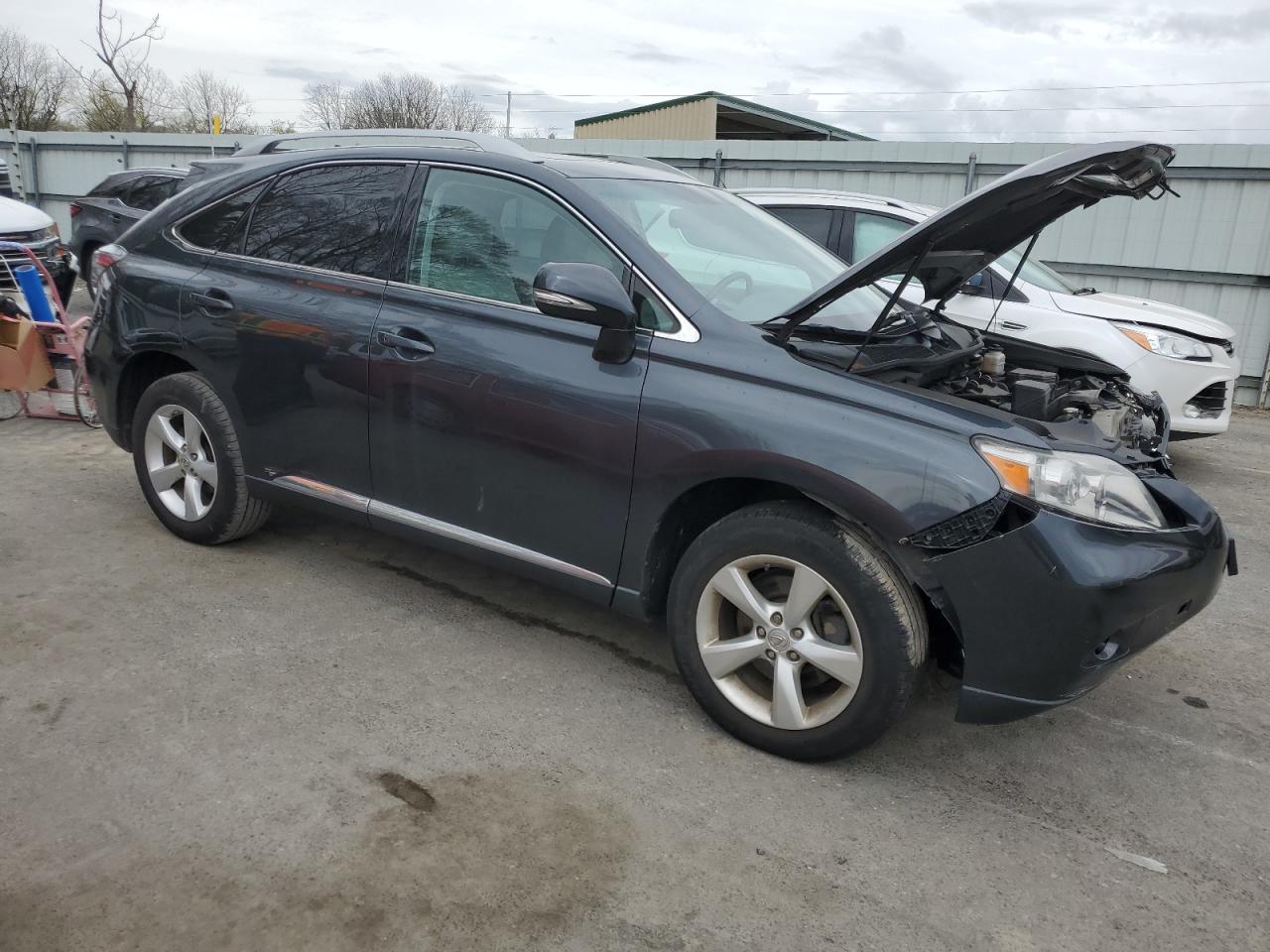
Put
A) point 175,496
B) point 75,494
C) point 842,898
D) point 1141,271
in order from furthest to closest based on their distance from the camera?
point 1141,271 < point 75,494 < point 175,496 < point 842,898

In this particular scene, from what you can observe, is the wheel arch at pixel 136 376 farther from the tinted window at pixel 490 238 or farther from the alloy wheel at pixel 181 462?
the tinted window at pixel 490 238

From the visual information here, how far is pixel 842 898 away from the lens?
238 centimetres

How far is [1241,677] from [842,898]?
2220mm

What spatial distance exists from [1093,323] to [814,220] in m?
2.04

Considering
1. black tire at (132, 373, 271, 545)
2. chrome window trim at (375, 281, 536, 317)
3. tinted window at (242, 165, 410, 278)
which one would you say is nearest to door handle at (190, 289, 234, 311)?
tinted window at (242, 165, 410, 278)

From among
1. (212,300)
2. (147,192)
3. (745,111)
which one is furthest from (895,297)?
(745,111)

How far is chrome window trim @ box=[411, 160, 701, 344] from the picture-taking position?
3.04m

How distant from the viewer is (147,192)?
11.0 m

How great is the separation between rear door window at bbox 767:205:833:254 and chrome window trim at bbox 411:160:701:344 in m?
3.94

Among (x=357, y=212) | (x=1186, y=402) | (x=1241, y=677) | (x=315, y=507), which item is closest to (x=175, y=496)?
(x=315, y=507)

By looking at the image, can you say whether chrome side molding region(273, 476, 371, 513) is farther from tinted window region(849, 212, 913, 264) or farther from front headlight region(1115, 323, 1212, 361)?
front headlight region(1115, 323, 1212, 361)

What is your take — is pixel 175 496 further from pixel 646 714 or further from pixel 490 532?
pixel 646 714

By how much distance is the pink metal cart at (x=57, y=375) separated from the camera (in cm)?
643

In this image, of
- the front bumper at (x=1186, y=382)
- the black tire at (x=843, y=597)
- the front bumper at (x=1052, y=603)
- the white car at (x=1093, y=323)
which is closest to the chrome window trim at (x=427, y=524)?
the black tire at (x=843, y=597)
